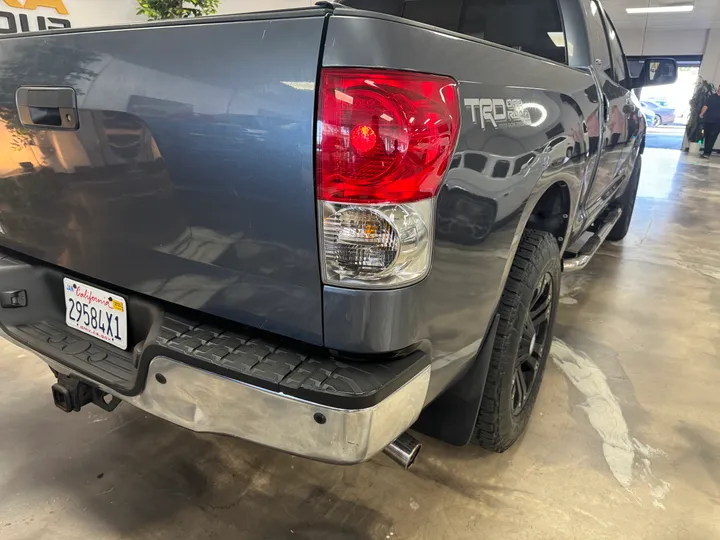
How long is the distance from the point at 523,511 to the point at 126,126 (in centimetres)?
156

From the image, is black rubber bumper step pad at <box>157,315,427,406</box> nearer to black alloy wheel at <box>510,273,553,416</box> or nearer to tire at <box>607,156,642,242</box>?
black alloy wheel at <box>510,273,553,416</box>

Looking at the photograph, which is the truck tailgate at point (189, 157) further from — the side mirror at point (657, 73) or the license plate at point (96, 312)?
the side mirror at point (657, 73)

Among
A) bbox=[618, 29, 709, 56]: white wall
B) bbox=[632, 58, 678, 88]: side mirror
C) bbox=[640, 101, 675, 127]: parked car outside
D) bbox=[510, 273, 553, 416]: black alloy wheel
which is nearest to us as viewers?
bbox=[510, 273, 553, 416]: black alloy wheel

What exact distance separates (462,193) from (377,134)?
0.25 meters

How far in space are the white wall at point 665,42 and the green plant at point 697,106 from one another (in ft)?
4.42

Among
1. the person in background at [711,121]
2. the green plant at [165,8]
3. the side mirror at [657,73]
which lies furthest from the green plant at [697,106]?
the green plant at [165,8]

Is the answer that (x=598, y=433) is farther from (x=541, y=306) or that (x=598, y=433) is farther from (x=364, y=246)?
(x=364, y=246)

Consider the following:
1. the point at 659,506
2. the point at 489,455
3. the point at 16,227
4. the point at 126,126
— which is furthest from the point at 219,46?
the point at 659,506

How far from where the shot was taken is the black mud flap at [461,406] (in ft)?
4.86

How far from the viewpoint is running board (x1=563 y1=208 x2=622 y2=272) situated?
96.3 inches

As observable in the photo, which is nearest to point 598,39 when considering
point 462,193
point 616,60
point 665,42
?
point 616,60

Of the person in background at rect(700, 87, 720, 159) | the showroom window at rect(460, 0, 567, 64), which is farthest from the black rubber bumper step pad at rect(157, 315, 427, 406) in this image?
the person in background at rect(700, 87, 720, 159)

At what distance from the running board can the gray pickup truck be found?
3.36 feet

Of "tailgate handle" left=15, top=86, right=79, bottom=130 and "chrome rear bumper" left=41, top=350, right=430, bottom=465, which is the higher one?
"tailgate handle" left=15, top=86, right=79, bottom=130
